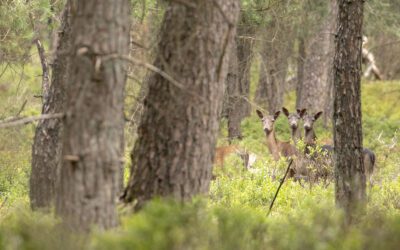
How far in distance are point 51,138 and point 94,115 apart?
4.02 metres

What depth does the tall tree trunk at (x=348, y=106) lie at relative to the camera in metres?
9.65

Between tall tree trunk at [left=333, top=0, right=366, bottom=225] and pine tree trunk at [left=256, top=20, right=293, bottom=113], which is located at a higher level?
pine tree trunk at [left=256, top=20, right=293, bottom=113]

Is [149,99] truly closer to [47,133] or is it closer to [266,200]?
[47,133]

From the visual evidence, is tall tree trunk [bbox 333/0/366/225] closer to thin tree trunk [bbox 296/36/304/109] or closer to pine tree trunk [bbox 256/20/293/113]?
pine tree trunk [bbox 256/20/293/113]

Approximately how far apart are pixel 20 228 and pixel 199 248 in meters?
1.38

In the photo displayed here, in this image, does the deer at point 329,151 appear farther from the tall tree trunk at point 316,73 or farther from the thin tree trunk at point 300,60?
the thin tree trunk at point 300,60

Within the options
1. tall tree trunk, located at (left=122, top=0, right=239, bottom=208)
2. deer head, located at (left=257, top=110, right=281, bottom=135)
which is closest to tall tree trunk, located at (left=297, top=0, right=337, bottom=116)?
deer head, located at (left=257, top=110, right=281, bottom=135)

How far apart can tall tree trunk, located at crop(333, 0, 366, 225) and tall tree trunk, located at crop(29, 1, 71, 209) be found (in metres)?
3.27

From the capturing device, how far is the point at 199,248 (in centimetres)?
591

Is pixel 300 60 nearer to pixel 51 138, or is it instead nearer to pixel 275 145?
pixel 275 145

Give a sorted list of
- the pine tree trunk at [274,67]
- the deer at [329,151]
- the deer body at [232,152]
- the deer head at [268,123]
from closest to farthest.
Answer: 1. the deer at [329,151]
2. the deer body at [232,152]
3. the deer head at [268,123]
4. the pine tree trunk at [274,67]

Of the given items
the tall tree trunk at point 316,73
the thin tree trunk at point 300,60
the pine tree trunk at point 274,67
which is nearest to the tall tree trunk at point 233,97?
the pine tree trunk at point 274,67

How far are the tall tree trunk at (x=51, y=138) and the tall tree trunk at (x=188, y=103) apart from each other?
112 inches

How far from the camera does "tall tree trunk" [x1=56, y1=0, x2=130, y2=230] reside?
252 inches
